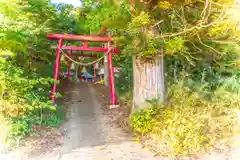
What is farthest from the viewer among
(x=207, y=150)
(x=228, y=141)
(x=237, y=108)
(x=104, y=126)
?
(x=104, y=126)

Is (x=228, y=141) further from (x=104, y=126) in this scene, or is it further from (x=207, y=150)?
(x=104, y=126)

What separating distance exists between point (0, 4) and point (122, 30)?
2292 mm

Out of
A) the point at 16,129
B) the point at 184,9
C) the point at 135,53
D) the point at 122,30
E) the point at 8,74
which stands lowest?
the point at 16,129

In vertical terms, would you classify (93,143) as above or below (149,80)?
below

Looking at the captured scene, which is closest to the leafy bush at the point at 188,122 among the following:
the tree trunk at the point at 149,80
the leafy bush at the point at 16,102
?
the tree trunk at the point at 149,80

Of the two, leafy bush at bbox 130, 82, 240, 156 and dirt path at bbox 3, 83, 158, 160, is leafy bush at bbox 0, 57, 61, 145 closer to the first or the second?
dirt path at bbox 3, 83, 158, 160

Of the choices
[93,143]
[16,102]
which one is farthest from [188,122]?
[16,102]

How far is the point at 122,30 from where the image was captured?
199 inches

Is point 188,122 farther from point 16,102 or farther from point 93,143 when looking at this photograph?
point 16,102

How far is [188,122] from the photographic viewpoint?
162 inches

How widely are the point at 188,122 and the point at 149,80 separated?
1.49 m

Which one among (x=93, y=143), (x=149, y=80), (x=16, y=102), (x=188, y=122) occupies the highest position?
(x=149, y=80)

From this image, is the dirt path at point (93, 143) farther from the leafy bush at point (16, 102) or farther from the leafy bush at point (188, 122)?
the leafy bush at point (16, 102)

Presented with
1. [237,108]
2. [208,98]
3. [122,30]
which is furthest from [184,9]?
[237,108]
